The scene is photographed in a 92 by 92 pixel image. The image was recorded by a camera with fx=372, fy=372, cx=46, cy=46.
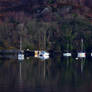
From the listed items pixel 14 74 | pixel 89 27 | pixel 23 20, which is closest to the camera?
pixel 14 74

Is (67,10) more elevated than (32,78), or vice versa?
(67,10)

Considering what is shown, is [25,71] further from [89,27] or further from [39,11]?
[39,11]

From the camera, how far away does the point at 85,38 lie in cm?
8838

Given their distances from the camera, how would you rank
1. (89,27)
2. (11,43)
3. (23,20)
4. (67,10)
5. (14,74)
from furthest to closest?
(67,10)
(23,20)
(89,27)
(11,43)
(14,74)

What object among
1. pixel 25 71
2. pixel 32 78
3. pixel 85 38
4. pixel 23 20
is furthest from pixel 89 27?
pixel 32 78

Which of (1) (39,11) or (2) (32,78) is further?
(1) (39,11)

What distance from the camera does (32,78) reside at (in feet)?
127

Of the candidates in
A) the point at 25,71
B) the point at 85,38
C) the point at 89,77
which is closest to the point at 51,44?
the point at 85,38

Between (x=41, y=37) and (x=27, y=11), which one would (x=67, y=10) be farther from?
(x=41, y=37)

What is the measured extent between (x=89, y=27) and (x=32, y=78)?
5488 cm

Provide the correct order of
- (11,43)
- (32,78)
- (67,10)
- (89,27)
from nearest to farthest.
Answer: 1. (32,78)
2. (11,43)
3. (89,27)
4. (67,10)

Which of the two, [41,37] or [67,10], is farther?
[67,10]

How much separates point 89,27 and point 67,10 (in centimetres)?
1991

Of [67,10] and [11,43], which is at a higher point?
[67,10]
